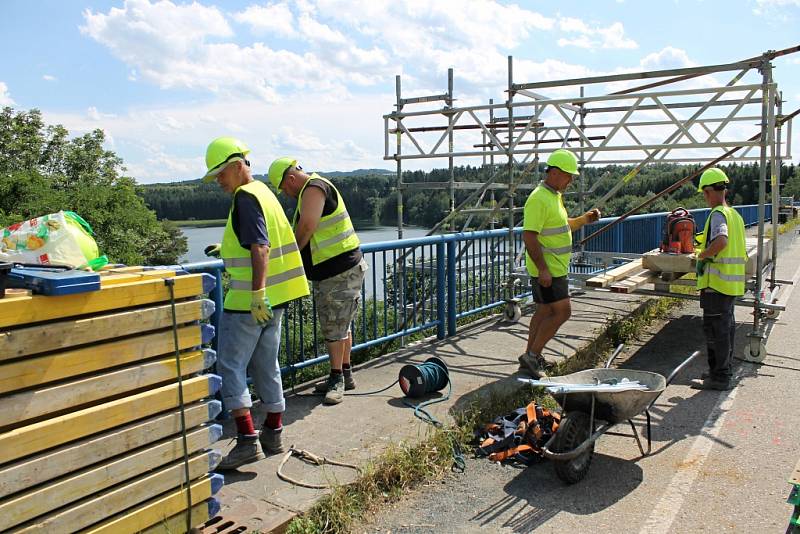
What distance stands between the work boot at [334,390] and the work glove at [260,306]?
140cm

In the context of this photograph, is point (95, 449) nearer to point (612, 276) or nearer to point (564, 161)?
point (564, 161)

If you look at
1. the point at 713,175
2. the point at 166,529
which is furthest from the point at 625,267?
the point at 166,529

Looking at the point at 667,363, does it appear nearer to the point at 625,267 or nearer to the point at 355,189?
the point at 625,267

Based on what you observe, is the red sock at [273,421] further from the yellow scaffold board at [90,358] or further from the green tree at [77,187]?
the green tree at [77,187]

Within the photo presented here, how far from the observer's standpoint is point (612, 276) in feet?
22.4

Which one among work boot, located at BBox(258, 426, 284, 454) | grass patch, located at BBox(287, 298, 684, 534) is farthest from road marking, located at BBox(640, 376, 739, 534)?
work boot, located at BBox(258, 426, 284, 454)

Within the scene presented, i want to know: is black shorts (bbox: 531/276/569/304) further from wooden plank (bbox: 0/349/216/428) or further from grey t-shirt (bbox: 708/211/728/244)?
wooden plank (bbox: 0/349/216/428)

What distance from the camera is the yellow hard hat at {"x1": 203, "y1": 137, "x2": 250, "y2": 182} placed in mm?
3602

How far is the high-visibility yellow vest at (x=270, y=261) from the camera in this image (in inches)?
147

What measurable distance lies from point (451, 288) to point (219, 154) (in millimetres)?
4073

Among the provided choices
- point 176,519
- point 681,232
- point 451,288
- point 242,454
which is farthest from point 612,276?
point 176,519

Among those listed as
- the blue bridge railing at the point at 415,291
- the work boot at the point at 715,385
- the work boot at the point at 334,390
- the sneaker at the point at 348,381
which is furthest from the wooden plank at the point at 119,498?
the work boot at the point at 715,385

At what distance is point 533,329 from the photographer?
18.5ft

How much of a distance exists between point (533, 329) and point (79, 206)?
32355 mm
